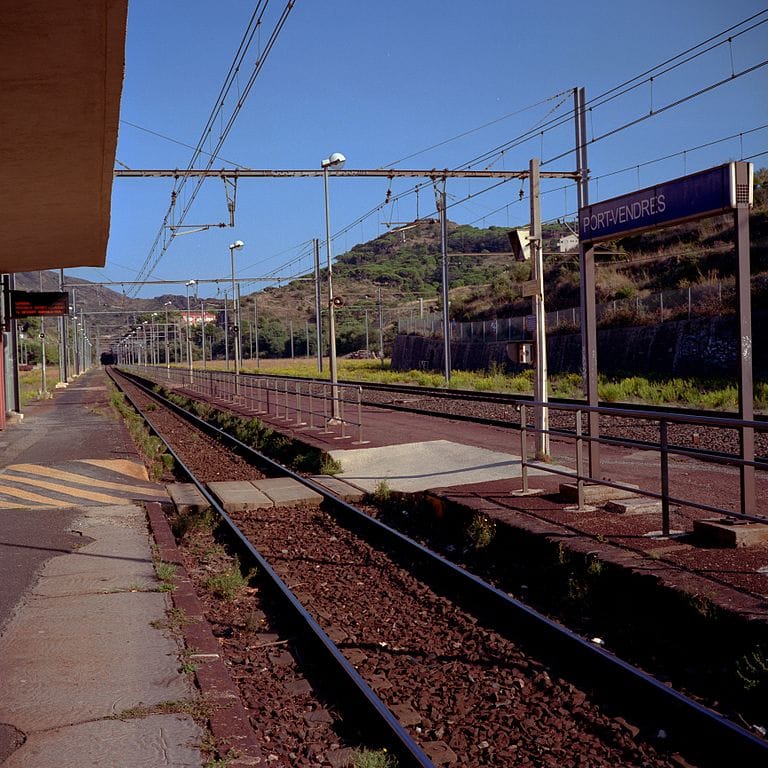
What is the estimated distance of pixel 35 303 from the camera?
27.6 metres

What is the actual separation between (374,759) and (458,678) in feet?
5.23

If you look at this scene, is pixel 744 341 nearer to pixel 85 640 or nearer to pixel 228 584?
pixel 228 584

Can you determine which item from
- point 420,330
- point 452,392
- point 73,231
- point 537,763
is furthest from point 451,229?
point 537,763

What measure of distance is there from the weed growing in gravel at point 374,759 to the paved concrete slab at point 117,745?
2.63ft

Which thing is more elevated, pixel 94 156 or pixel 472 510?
pixel 94 156

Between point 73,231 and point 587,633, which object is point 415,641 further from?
point 73,231

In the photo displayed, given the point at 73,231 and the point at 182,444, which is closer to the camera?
the point at 73,231

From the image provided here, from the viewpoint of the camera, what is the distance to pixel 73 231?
17.1 m

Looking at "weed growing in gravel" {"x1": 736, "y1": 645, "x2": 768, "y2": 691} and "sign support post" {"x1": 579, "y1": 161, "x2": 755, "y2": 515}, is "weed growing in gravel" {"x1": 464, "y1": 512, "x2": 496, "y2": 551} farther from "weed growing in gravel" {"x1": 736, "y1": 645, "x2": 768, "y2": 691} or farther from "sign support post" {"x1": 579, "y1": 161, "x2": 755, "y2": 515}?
"weed growing in gravel" {"x1": 736, "y1": 645, "x2": 768, "y2": 691}

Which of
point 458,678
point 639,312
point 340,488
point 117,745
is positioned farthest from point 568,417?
point 639,312

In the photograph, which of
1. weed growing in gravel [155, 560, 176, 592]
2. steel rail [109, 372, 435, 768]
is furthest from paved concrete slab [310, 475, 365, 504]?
weed growing in gravel [155, 560, 176, 592]

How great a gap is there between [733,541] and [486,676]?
110 inches

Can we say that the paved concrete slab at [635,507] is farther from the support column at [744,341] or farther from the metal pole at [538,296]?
the metal pole at [538,296]

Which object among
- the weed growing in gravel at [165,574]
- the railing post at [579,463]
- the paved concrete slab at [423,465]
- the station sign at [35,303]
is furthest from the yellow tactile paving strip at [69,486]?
the station sign at [35,303]
